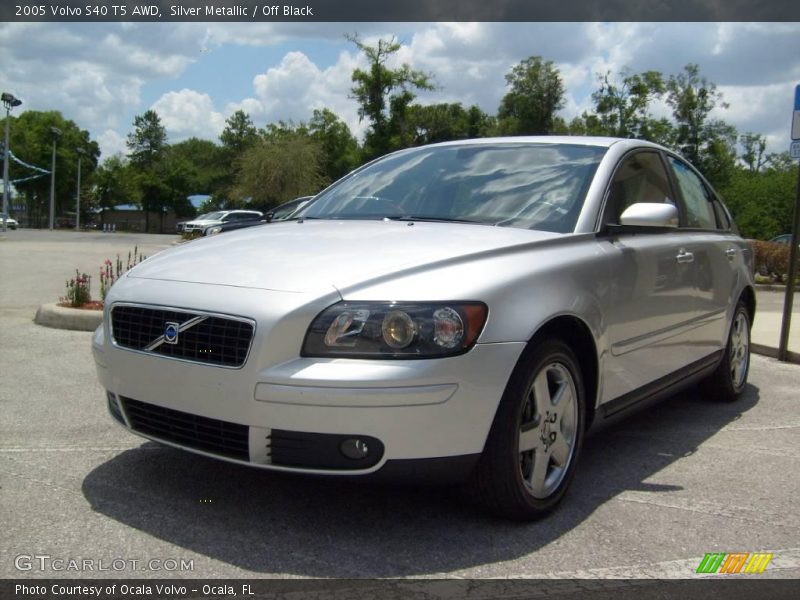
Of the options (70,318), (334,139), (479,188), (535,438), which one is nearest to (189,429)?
(535,438)

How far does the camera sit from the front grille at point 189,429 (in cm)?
305

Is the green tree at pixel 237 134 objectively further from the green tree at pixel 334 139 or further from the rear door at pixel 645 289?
the rear door at pixel 645 289

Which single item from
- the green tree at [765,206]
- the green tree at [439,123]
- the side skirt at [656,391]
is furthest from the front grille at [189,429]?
the green tree at [439,123]

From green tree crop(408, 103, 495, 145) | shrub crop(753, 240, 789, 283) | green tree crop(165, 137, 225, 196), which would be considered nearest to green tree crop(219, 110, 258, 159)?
green tree crop(165, 137, 225, 196)

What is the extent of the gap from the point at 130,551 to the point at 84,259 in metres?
17.1

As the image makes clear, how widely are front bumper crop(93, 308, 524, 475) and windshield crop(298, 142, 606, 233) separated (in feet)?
3.57

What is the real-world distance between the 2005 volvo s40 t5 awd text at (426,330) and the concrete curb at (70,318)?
15.1 feet

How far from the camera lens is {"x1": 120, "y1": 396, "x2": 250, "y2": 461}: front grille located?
3047 mm

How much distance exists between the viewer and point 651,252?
4309 millimetres

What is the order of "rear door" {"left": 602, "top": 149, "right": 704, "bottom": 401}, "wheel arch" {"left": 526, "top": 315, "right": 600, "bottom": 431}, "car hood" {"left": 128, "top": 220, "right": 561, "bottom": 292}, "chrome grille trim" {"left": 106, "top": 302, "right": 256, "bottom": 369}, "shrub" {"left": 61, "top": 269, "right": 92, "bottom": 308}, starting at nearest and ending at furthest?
"chrome grille trim" {"left": 106, "top": 302, "right": 256, "bottom": 369} → "car hood" {"left": 128, "top": 220, "right": 561, "bottom": 292} → "wheel arch" {"left": 526, "top": 315, "right": 600, "bottom": 431} → "rear door" {"left": 602, "top": 149, "right": 704, "bottom": 401} → "shrub" {"left": 61, "top": 269, "right": 92, "bottom": 308}

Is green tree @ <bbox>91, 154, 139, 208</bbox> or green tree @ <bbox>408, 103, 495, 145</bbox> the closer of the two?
green tree @ <bbox>408, 103, 495, 145</bbox>

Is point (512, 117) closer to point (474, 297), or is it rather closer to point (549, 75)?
point (549, 75)

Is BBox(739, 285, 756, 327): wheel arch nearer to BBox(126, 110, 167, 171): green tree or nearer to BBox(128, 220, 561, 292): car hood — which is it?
BBox(128, 220, 561, 292): car hood

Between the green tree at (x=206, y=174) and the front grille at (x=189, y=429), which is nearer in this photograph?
the front grille at (x=189, y=429)
